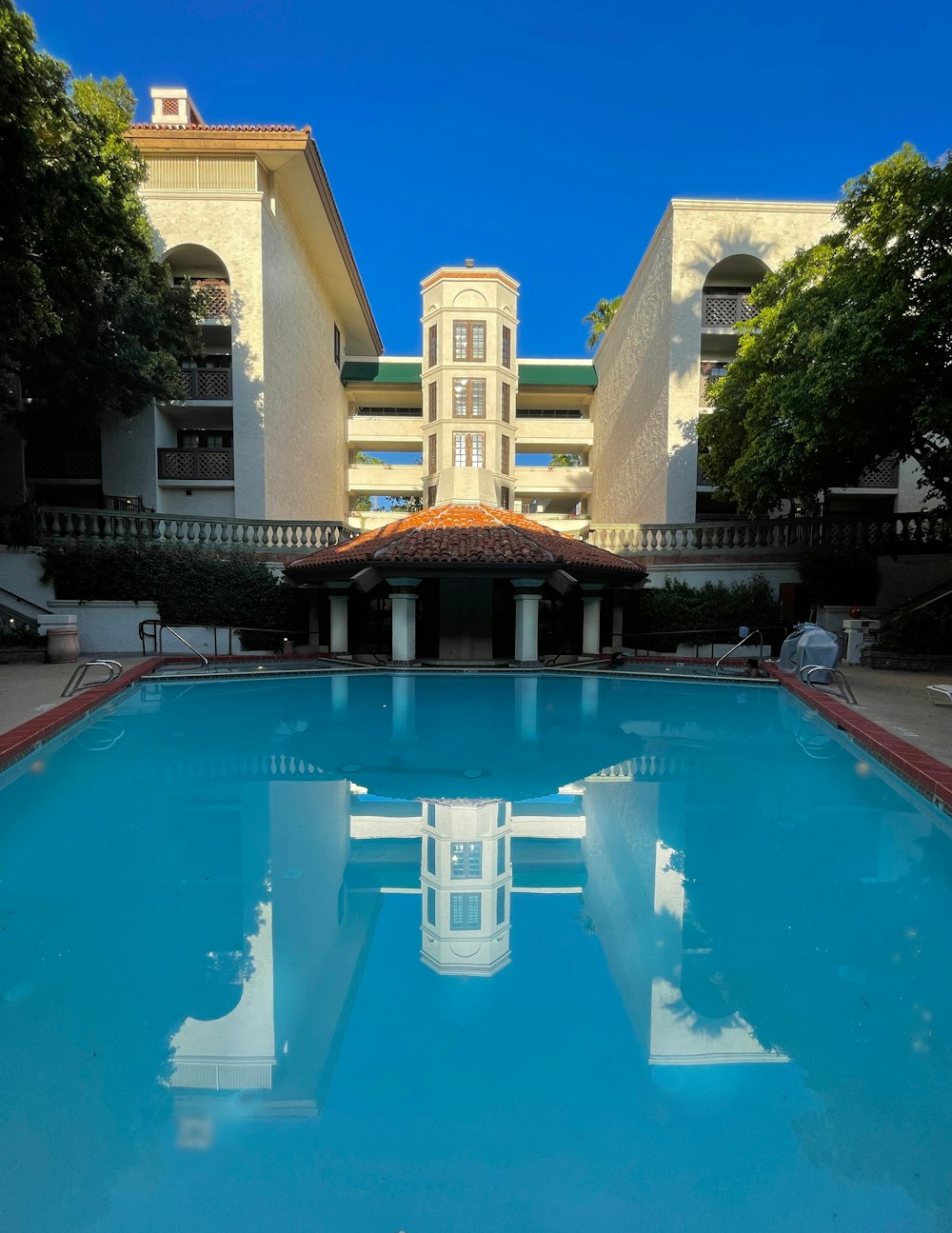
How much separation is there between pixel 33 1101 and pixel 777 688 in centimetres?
1364

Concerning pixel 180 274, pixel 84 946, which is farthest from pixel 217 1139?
pixel 180 274

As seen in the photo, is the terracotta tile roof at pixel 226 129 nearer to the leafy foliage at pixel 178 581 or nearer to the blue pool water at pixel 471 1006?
the leafy foliage at pixel 178 581

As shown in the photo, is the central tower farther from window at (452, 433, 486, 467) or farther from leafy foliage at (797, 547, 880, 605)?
leafy foliage at (797, 547, 880, 605)

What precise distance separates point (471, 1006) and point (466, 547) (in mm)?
12764

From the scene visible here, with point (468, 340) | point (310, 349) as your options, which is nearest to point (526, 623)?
point (310, 349)

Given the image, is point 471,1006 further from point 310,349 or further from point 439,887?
point 310,349

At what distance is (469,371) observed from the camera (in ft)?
96.6

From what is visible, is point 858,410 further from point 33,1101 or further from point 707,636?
point 33,1101

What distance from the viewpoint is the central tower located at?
29031mm

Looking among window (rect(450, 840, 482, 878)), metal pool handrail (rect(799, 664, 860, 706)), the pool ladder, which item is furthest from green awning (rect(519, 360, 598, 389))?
window (rect(450, 840, 482, 878))

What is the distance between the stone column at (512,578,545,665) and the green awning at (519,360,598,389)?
22.6 m

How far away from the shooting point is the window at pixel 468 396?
29.6m

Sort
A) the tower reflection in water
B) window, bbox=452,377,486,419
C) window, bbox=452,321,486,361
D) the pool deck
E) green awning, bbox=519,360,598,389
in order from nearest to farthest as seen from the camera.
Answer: the tower reflection in water < the pool deck < window, bbox=452,321,486,361 < window, bbox=452,377,486,419 < green awning, bbox=519,360,598,389

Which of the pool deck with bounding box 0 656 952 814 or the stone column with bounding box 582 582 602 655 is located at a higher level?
the stone column with bounding box 582 582 602 655
